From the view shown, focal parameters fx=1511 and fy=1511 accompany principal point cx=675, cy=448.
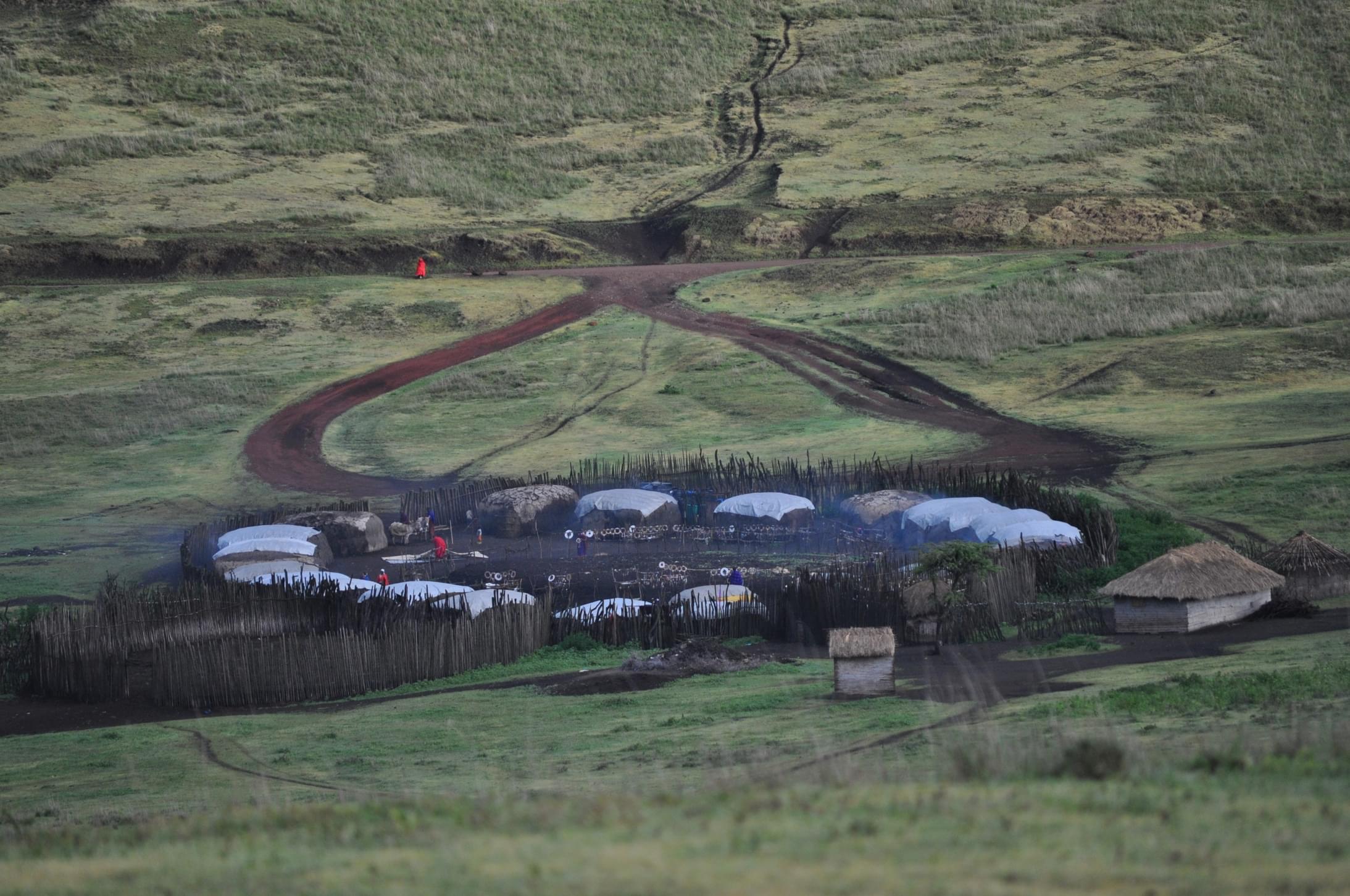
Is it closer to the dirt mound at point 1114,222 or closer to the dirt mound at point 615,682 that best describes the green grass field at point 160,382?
the dirt mound at point 615,682

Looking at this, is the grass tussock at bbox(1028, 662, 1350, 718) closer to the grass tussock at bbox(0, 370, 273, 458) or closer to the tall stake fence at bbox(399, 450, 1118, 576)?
the tall stake fence at bbox(399, 450, 1118, 576)

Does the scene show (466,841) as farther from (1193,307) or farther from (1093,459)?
(1193,307)

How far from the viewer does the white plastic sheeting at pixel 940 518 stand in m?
29.5

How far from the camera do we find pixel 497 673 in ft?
77.0

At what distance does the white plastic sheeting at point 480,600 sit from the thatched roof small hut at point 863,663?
6.69 m

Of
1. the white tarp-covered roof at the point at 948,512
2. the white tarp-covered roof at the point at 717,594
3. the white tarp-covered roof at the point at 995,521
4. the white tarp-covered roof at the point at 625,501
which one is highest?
the white tarp-covered roof at the point at 625,501

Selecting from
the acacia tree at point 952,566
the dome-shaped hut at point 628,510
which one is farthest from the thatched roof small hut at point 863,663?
the dome-shaped hut at point 628,510

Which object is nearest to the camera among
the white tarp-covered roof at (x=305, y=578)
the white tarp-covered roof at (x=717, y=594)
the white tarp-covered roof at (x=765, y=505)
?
the white tarp-covered roof at (x=717, y=594)

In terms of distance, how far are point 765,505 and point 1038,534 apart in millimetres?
6461

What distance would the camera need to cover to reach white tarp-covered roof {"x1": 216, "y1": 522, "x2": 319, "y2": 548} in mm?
31031

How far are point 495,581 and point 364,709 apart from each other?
7.43m

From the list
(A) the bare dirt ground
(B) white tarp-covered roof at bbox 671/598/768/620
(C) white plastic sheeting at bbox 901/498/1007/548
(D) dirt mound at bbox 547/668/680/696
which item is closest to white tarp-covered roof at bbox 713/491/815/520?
(C) white plastic sheeting at bbox 901/498/1007/548

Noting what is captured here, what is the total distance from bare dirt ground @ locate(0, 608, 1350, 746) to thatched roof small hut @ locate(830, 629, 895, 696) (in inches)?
15.0

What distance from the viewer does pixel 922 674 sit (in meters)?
21.0
